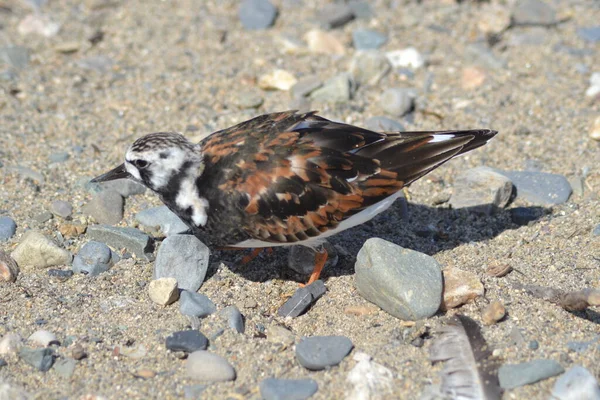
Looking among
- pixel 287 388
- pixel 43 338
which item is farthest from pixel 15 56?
pixel 287 388

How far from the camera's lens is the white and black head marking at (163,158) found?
441 cm

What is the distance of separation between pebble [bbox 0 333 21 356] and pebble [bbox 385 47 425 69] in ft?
14.3

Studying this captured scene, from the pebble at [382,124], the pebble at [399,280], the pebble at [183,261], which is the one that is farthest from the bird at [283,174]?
the pebble at [382,124]

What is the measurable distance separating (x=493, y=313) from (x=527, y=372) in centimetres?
49

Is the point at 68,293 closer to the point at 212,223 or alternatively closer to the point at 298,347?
the point at 212,223

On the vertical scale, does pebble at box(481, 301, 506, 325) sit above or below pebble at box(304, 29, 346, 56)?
below

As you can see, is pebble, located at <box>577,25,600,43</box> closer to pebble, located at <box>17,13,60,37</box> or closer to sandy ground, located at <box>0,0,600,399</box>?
sandy ground, located at <box>0,0,600,399</box>

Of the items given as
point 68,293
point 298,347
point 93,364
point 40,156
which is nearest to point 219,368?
point 298,347

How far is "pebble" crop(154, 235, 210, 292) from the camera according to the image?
456 cm

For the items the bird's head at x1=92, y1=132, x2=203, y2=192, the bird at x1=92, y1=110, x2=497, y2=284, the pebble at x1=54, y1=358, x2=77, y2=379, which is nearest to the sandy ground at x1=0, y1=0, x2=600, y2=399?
the pebble at x1=54, y1=358, x2=77, y2=379

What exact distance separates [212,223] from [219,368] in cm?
93

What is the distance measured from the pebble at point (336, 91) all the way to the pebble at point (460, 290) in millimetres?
2548

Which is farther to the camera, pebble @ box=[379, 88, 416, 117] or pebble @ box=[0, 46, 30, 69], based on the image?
pebble @ box=[0, 46, 30, 69]

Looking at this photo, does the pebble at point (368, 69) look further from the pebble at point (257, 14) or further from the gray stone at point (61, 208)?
the gray stone at point (61, 208)
